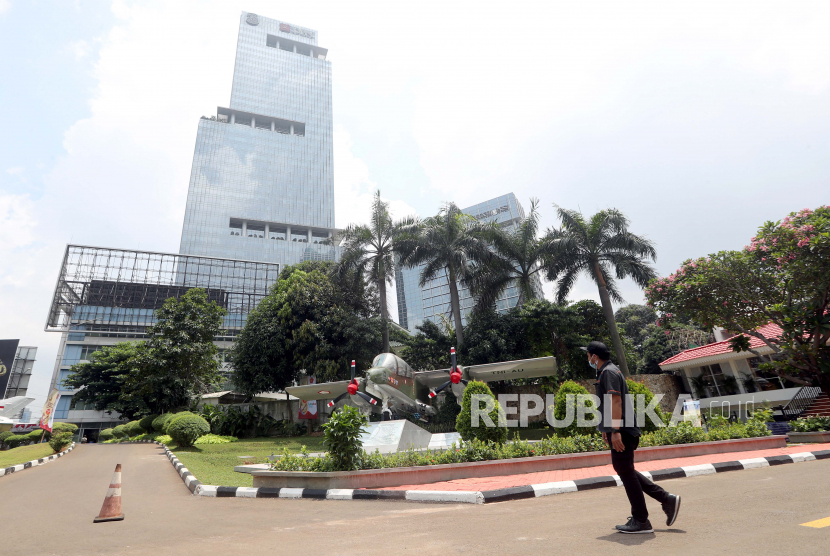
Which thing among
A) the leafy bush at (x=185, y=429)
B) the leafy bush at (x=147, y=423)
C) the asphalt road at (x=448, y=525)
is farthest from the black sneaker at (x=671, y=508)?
the leafy bush at (x=147, y=423)

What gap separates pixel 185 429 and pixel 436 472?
1456 centimetres

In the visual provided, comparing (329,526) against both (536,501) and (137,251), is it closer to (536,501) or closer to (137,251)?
(536,501)

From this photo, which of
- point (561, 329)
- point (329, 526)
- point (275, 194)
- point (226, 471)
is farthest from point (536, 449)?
point (275, 194)

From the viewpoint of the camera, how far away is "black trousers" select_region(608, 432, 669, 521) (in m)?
3.72

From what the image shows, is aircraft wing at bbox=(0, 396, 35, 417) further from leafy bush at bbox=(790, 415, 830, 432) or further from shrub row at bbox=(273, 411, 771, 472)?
leafy bush at bbox=(790, 415, 830, 432)

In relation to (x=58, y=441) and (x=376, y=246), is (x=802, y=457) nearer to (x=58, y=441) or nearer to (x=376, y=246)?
(x=376, y=246)

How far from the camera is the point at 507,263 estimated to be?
27.6m

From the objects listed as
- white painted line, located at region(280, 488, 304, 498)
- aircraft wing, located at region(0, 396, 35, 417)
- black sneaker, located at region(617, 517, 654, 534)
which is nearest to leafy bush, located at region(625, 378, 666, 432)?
black sneaker, located at region(617, 517, 654, 534)

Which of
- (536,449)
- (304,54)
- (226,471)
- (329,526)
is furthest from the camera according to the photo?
(304,54)

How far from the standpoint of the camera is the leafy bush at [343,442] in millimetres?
7684

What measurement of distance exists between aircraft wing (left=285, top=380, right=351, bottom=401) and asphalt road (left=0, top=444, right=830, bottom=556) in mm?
12223

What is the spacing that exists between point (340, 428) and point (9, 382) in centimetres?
7456

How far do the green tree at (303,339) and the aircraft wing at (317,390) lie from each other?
4783 mm

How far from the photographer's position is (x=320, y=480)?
7453 mm
